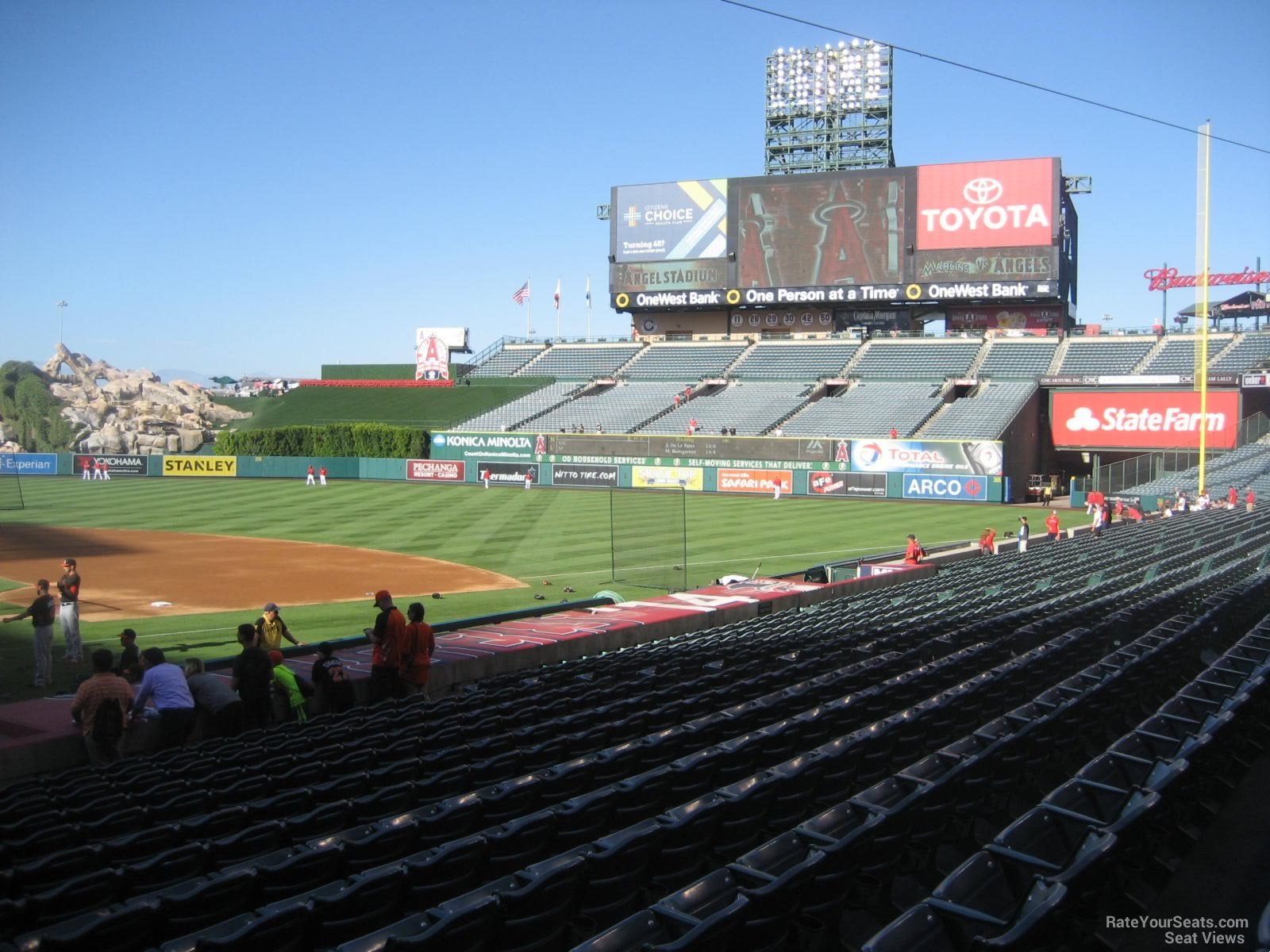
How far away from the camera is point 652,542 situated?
2639cm

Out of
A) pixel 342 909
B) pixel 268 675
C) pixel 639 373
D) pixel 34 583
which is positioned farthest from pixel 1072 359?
pixel 342 909

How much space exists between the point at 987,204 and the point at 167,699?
165 ft

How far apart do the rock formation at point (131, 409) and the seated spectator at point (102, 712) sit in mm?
62248

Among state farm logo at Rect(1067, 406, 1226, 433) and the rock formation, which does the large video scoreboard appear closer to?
state farm logo at Rect(1067, 406, 1226, 433)

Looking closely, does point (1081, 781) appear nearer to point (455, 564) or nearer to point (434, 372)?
point (455, 564)

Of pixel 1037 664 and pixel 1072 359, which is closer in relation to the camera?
pixel 1037 664

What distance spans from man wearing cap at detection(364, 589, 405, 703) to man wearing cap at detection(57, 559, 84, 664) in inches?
219

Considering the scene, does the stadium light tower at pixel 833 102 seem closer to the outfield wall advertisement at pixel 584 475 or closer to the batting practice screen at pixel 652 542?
the outfield wall advertisement at pixel 584 475

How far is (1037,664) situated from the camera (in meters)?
8.81

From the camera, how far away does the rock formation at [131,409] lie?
69.8 meters

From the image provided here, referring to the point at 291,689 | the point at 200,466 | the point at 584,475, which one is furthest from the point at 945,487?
the point at 200,466

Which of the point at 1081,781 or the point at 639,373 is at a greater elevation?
the point at 639,373

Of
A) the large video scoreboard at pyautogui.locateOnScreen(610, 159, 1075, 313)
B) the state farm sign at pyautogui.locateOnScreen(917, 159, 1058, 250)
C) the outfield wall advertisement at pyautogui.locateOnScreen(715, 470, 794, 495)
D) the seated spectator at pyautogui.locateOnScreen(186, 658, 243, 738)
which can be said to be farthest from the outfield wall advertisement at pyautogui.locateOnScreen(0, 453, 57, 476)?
the seated spectator at pyautogui.locateOnScreen(186, 658, 243, 738)

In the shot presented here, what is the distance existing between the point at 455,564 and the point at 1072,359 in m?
37.6
